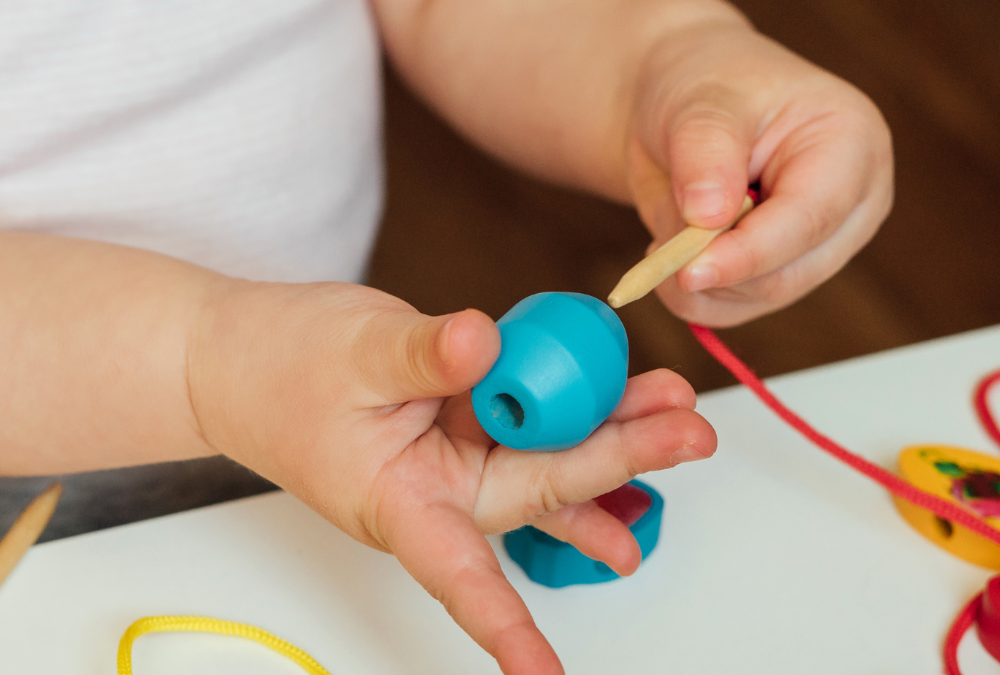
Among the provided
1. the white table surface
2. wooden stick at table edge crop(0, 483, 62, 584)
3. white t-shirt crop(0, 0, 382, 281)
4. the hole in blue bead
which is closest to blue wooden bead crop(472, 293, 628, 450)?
the hole in blue bead

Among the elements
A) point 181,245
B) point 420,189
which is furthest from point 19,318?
point 420,189

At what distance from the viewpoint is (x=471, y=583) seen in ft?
0.99

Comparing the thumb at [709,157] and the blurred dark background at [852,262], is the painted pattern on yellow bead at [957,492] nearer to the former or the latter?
the thumb at [709,157]

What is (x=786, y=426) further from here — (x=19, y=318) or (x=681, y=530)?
(x=19, y=318)

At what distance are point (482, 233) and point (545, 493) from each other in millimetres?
901

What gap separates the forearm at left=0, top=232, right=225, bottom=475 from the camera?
40cm

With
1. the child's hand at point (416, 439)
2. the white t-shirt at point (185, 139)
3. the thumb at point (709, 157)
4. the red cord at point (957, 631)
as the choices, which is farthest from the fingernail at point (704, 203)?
the white t-shirt at point (185, 139)

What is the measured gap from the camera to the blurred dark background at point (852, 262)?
1104 millimetres

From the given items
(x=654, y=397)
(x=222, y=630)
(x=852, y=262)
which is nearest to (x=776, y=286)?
(x=654, y=397)

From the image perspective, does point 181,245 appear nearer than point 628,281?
No

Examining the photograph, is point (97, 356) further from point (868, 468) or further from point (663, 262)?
point (868, 468)

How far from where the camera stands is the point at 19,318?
1.36 feet

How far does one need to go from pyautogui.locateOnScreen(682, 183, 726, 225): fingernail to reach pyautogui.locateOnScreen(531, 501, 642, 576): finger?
0.15 m

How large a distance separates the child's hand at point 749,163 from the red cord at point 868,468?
0.16 feet
